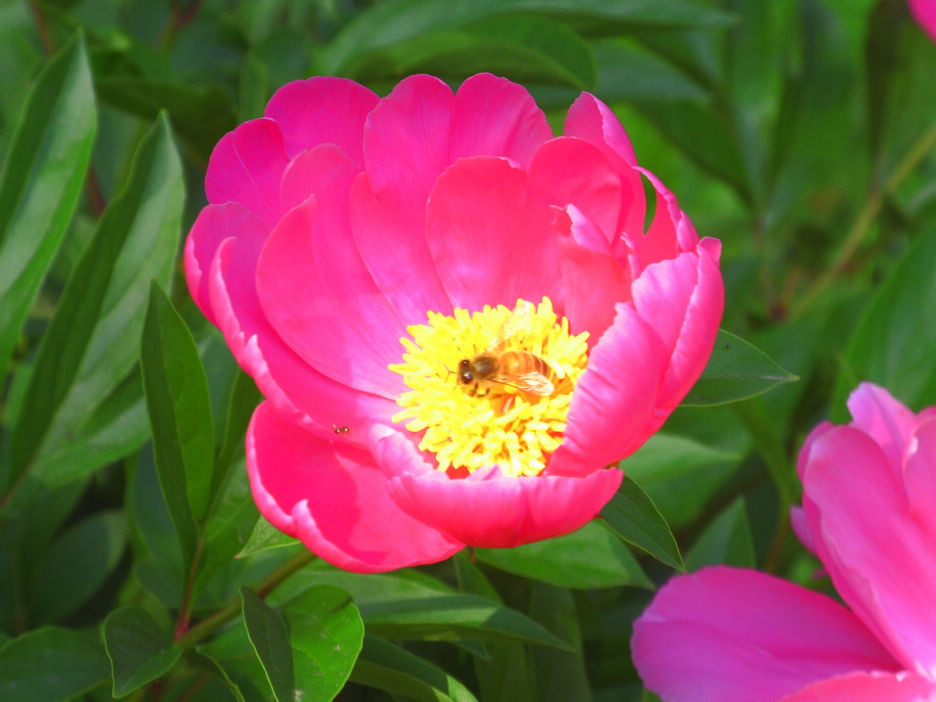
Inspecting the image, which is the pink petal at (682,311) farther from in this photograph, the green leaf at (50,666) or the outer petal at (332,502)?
the green leaf at (50,666)

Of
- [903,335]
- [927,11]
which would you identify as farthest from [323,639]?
[927,11]

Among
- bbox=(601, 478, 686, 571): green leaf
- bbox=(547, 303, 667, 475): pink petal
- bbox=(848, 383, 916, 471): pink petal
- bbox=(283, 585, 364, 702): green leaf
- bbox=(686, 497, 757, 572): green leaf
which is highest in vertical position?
bbox=(547, 303, 667, 475): pink petal

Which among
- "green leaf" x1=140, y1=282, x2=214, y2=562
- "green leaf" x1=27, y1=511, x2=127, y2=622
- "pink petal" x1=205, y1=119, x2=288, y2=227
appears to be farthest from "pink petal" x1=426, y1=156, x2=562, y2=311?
"green leaf" x1=27, y1=511, x2=127, y2=622

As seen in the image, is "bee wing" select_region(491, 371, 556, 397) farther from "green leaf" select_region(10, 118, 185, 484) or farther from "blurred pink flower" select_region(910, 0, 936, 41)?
"blurred pink flower" select_region(910, 0, 936, 41)

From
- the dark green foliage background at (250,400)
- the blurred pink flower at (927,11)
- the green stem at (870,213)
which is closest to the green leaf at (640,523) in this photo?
the dark green foliage background at (250,400)

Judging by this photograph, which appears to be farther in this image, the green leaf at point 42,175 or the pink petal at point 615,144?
the green leaf at point 42,175

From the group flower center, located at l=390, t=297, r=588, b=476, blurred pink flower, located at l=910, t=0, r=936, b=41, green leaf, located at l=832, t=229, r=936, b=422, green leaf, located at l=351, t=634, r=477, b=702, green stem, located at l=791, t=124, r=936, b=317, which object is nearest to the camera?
green leaf, located at l=351, t=634, r=477, b=702
